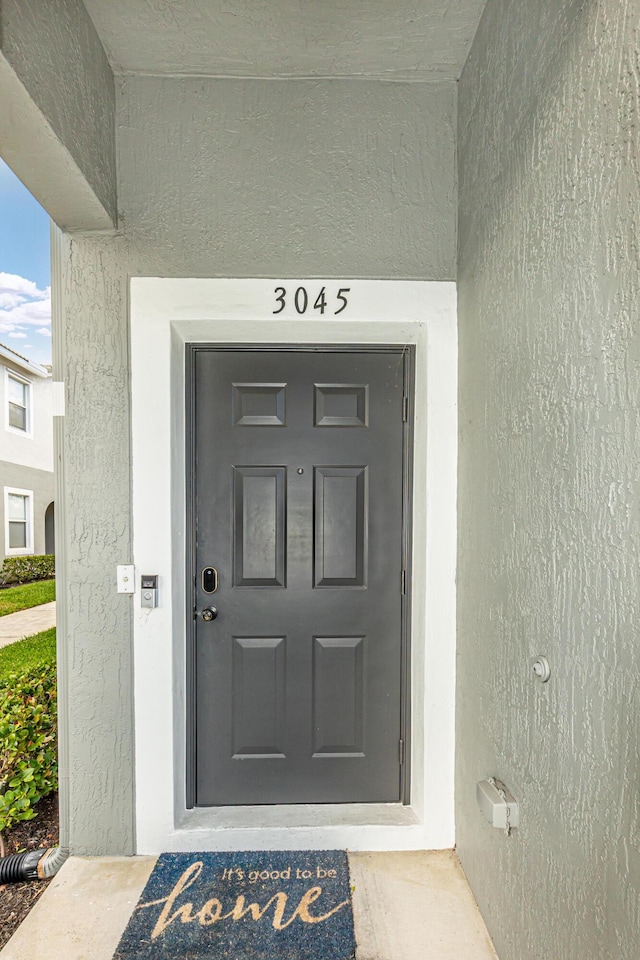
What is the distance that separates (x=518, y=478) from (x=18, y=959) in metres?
2.08

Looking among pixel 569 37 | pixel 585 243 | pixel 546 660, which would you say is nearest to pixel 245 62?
pixel 569 37

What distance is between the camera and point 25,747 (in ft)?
7.72

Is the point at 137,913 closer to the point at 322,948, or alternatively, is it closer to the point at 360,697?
the point at 322,948

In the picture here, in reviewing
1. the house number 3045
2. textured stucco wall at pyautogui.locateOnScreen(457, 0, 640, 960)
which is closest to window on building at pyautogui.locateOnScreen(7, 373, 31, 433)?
the house number 3045

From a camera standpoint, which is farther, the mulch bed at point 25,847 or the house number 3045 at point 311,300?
the house number 3045 at point 311,300

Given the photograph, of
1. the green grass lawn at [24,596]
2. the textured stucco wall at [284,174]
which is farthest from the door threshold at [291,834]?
the green grass lawn at [24,596]

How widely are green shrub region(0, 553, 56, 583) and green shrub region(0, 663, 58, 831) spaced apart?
160 inches

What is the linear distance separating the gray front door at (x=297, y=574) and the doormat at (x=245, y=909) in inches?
9.5

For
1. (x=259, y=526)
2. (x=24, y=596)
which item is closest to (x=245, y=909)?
(x=259, y=526)

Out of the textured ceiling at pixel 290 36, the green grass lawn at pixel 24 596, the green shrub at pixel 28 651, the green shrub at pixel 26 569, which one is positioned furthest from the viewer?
the green shrub at pixel 26 569

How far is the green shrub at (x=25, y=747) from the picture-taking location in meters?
2.24

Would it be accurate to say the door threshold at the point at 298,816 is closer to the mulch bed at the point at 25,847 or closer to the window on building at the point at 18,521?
the mulch bed at the point at 25,847

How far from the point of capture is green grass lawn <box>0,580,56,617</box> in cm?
538

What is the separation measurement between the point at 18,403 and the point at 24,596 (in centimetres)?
363
